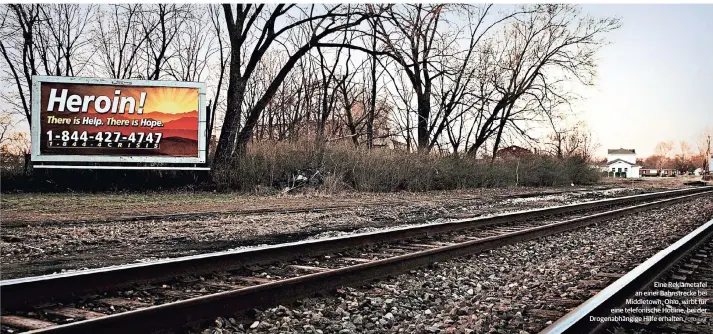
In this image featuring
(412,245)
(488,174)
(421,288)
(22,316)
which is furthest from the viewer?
(488,174)

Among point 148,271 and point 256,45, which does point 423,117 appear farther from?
point 148,271

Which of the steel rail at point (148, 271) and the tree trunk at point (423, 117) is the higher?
the tree trunk at point (423, 117)

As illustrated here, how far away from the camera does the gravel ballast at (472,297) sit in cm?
458

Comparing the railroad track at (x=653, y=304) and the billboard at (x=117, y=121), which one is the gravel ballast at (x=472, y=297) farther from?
the billboard at (x=117, y=121)

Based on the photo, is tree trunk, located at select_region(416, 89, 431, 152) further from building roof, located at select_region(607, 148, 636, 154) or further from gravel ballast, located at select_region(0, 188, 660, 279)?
building roof, located at select_region(607, 148, 636, 154)

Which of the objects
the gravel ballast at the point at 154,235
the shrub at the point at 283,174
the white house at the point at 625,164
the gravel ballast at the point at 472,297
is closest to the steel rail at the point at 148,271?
the gravel ballast at the point at 472,297

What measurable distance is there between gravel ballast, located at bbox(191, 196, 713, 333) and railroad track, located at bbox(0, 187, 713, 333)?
0.14 metres

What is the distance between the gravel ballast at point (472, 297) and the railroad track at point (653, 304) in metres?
0.45

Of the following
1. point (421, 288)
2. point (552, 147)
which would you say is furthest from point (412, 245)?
point (552, 147)

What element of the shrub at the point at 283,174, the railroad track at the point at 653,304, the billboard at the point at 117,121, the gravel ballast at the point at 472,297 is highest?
the billboard at the point at 117,121

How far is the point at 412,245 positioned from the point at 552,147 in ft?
104

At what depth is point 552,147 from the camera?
37.9 meters

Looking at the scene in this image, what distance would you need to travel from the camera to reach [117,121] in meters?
20.0

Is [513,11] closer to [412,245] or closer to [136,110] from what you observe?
[136,110]
